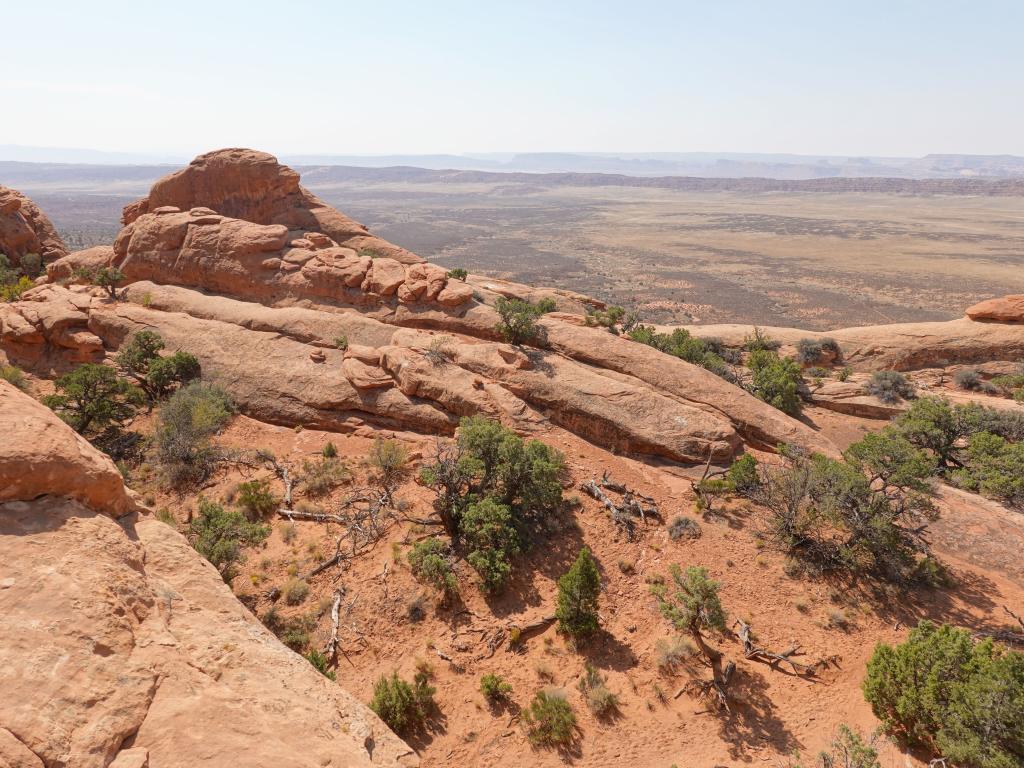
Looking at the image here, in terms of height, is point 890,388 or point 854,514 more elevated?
point 890,388

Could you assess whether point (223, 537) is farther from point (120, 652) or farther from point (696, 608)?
point (696, 608)

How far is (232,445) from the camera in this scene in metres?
22.3

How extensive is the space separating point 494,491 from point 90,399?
59.4 feet

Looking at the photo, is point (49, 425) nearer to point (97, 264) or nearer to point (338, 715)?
point (338, 715)

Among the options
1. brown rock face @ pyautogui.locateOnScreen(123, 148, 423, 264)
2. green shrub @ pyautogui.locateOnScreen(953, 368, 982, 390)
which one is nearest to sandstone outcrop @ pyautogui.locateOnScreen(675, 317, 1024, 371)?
green shrub @ pyautogui.locateOnScreen(953, 368, 982, 390)

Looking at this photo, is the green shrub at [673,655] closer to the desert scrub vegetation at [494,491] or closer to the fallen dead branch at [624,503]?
the fallen dead branch at [624,503]

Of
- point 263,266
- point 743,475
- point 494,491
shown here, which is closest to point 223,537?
point 494,491

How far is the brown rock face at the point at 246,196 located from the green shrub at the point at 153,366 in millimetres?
16025

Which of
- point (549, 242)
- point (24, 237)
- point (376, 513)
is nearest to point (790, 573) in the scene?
point (376, 513)

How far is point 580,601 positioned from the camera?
14.7 meters

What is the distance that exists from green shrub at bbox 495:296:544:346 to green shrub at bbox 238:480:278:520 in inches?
527

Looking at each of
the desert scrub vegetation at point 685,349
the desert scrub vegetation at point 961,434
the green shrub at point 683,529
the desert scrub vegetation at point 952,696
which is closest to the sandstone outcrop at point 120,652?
the desert scrub vegetation at point 952,696

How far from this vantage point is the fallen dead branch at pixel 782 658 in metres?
14.1

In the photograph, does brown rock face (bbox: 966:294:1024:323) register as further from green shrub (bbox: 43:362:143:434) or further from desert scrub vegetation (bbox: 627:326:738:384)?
green shrub (bbox: 43:362:143:434)
